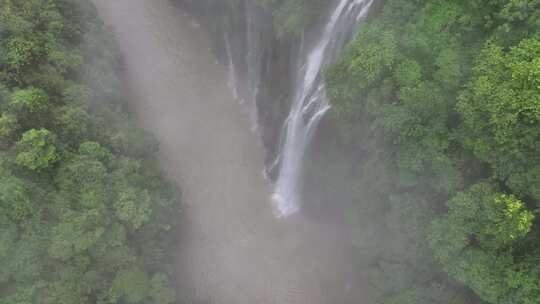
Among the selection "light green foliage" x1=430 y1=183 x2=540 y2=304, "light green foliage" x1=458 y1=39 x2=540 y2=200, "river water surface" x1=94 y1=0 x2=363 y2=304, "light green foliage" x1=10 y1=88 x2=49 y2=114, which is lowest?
"river water surface" x1=94 y1=0 x2=363 y2=304

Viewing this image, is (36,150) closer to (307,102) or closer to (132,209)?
(132,209)

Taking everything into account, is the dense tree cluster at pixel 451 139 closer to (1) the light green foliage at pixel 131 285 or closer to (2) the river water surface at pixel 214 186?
(2) the river water surface at pixel 214 186

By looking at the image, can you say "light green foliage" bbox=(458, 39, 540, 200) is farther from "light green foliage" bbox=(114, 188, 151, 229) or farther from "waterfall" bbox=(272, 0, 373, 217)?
"light green foliage" bbox=(114, 188, 151, 229)

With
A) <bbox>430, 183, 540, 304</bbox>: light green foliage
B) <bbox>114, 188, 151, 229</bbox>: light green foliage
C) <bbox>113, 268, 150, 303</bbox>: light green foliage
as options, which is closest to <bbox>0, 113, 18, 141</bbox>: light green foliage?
<bbox>114, 188, 151, 229</bbox>: light green foliage

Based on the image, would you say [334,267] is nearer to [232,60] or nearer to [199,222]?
[199,222]

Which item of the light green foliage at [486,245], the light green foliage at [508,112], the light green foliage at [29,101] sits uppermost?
the light green foliage at [29,101]

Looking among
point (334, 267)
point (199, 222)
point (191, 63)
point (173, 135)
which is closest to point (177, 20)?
point (191, 63)

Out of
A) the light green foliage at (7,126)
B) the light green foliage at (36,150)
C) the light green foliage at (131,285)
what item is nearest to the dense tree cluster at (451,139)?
the light green foliage at (131,285)
